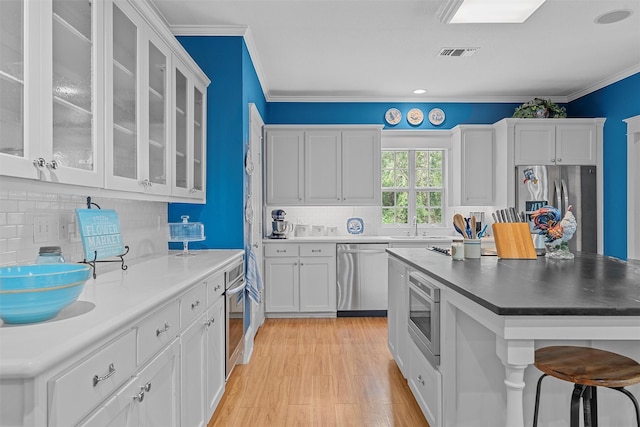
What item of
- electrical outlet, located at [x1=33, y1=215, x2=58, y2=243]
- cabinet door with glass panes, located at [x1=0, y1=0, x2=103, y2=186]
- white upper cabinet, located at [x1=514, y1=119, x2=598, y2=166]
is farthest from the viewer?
white upper cabinet, located at [x1=514, y1=119, x2=598, y2=166]

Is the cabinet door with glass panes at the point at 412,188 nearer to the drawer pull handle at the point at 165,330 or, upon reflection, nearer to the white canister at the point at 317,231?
the white canister at the point at 317,231

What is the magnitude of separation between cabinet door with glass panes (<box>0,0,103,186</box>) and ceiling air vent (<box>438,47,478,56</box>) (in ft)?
10.1

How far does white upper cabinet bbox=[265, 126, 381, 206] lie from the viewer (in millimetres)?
5227

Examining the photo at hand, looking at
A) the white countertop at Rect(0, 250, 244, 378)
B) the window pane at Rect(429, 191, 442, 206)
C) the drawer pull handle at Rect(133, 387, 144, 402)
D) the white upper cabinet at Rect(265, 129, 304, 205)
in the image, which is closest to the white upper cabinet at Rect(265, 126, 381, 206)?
the white upper cabinet at Rect(265, 129, 304, 205)

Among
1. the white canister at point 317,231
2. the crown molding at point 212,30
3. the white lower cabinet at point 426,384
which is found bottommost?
the white lower cabinet at point 426,384

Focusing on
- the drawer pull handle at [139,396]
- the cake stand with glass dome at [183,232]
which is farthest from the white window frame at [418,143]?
the drawer pull handle at [139,396]

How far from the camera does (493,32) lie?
11.6 ft

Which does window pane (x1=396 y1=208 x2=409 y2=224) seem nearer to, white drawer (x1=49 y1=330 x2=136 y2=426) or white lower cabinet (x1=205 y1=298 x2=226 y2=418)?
white lower cabinet (x1=205 y1=298 x2=226 y2=418)

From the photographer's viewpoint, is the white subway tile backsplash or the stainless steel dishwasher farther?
the stainless steel dishwasher

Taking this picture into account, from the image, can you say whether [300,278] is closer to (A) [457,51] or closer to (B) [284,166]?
(B) [284,166]

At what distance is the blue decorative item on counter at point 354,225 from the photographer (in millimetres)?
5664

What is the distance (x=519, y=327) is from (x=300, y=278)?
3668mm

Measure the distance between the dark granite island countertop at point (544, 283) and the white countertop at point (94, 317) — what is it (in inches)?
47.6

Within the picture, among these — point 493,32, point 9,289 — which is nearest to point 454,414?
point 9,289
